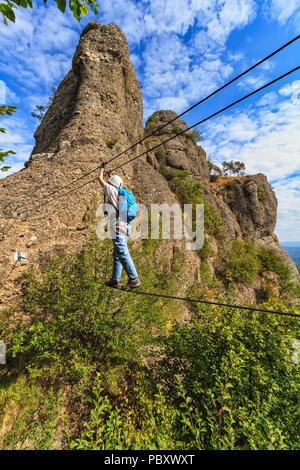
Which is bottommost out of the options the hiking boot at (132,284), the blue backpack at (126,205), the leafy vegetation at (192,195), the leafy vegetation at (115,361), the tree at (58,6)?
the leafy vegetation at (115,361)

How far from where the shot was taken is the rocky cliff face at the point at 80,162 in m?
8.22

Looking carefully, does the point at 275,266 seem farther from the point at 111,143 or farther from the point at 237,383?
the point at 111,143

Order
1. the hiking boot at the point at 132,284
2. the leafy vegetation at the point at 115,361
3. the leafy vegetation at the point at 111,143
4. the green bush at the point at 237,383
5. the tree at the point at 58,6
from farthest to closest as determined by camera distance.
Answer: the leafy vegetation at the point at 111,143 → the leafy vegetation at the point at 115,361 → the hiking boot at the point at 132,284 → the green bush at the point at 237,383 → the tree at the point at 58,6

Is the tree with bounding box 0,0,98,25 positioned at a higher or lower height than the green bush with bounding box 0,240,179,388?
higher

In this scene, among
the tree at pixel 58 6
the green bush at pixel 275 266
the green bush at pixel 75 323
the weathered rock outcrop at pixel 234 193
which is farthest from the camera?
the weathered rock outcrop at pixel 234 193

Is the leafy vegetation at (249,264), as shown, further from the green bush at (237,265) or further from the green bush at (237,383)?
the green bush at (237,383)

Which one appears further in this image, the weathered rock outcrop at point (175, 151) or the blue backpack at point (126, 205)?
the weathered rock outcrop at point (175, 151)

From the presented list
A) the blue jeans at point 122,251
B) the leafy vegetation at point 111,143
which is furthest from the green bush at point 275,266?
the blue jeans at point 122,251

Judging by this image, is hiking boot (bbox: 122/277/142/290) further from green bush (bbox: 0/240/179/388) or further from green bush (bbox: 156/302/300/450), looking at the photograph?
green bush (bbox: 0/240/179/388)

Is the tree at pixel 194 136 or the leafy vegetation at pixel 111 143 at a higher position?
the tree at pixel 194 136

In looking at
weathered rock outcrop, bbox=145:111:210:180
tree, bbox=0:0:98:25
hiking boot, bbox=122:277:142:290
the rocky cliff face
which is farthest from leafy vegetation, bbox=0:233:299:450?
weathered rock outcrop, bbox=145:111:210:180

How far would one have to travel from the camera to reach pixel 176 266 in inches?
569

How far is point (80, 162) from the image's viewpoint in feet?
37.1

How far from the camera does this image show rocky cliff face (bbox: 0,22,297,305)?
822 centimetres
